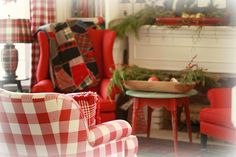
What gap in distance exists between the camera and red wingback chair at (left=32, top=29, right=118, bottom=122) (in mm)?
3711

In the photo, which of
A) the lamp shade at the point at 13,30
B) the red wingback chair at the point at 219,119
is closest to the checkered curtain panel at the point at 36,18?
the lamp shade at the point at 13,30

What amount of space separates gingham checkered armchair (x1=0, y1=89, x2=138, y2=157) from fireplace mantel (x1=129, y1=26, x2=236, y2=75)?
227 cm

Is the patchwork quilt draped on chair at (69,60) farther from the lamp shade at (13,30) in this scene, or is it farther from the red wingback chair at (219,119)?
the red wingback chair at (219,119)

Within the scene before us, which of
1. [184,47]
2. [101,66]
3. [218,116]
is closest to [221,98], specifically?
[218,116]

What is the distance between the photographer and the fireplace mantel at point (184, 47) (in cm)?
408

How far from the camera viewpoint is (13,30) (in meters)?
4.02

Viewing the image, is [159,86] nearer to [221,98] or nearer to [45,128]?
[221,98]

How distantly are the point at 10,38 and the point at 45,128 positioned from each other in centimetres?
223

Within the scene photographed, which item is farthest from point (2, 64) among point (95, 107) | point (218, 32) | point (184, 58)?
point (95, 107)

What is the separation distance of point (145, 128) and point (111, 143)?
2236 mm

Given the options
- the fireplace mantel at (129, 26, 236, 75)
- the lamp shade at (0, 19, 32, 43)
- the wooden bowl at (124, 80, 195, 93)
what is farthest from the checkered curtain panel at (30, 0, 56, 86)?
the wooden bowl at (124, 80, 195, 93)

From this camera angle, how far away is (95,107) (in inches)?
85.0

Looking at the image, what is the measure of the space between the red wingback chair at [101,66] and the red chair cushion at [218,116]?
74cm

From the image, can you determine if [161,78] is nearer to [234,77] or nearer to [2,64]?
[234,77]
